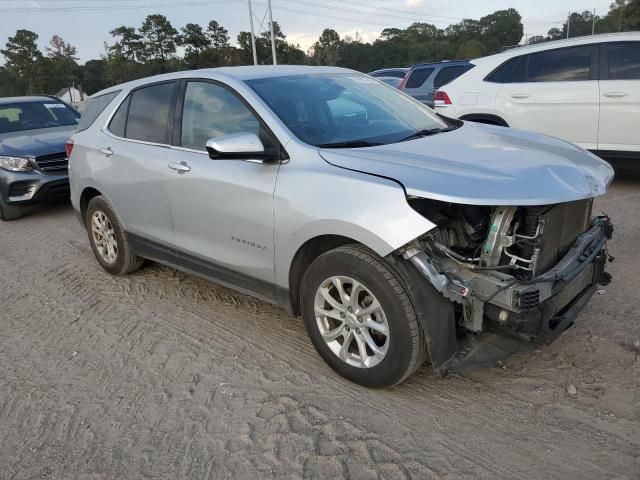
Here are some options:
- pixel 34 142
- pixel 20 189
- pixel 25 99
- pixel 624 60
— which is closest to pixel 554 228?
pixel 624 60

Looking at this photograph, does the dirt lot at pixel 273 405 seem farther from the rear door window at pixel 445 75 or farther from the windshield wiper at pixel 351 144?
the rear door window at pixel 445 75

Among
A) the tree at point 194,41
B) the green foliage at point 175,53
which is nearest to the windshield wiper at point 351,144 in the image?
the green foliage at point 175,53

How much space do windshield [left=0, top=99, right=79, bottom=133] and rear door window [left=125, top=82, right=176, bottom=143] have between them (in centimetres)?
514

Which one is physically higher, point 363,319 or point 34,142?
point 34,142

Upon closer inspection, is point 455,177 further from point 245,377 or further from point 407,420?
point 245,377

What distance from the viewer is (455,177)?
2.64m

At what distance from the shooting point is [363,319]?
291cm

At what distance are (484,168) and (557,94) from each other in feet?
15.2

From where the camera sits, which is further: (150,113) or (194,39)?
(194,39)

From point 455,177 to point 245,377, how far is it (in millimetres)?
→ 1721

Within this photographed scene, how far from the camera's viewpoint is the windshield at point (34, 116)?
8562mm

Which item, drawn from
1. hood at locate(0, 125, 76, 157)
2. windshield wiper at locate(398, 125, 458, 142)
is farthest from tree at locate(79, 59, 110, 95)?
windshield wiper at locate(398, 125, 458, 142)

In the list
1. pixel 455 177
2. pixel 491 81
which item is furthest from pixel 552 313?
pixel 491 81

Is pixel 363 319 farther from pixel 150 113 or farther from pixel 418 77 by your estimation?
pixel 418 77
